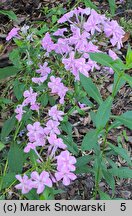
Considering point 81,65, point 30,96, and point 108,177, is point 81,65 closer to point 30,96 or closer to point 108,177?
point 30,96

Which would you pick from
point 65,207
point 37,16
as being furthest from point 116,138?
point 37,16

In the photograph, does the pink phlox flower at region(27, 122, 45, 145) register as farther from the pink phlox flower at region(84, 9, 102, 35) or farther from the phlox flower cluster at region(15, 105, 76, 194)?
the pink phlox flower at region(84, 9, 102, 35)

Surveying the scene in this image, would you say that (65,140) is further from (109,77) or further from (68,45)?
(109,77)

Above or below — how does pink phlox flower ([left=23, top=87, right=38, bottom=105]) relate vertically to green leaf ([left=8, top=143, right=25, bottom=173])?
above

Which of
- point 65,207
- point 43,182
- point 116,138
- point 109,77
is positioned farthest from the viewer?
point 109,77

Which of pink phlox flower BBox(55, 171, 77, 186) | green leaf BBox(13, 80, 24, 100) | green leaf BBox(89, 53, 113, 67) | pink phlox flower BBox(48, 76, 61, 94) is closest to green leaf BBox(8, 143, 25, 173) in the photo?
green leaf BBox(13, 80, 24, 100)

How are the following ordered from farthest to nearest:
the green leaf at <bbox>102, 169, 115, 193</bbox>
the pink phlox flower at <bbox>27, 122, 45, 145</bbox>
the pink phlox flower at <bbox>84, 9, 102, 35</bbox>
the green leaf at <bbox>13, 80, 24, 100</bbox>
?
the green leaf at <bbox>13, 80, 24, 100</bbox>
the green leaf at <bbox>102, 169, 115, 193</bbox>
the pink phlox flower at <bbox>84, 9, 102, 35</bbox>
the pink phlox flower at <bbox>27, 122, 45, 145</bbox>

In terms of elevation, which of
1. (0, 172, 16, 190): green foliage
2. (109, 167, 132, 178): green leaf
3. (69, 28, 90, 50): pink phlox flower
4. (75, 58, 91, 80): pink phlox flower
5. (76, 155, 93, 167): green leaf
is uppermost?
(69, 28, 90, 50): pink phlox flower

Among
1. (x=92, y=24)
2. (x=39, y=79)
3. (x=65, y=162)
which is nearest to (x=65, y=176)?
(x=65, y=162)

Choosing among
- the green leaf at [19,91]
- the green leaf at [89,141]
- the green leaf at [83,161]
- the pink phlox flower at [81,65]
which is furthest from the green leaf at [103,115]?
the green leaf at [19,91]
